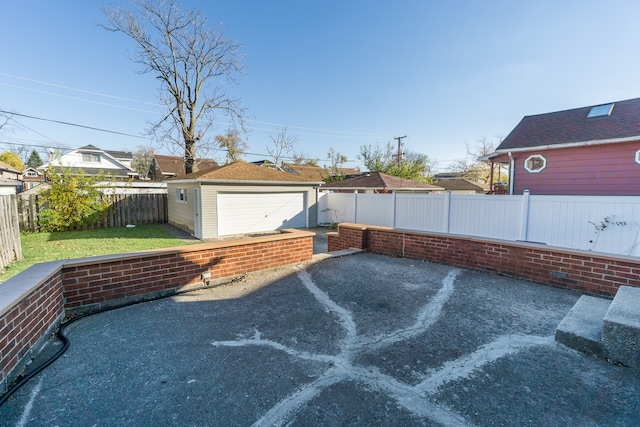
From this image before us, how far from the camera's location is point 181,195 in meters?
13.0

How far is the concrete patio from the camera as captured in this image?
190cm

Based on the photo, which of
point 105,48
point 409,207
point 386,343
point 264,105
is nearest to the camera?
point 386,343

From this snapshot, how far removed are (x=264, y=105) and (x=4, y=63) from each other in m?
15.6

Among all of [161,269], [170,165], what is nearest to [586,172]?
[161,269]

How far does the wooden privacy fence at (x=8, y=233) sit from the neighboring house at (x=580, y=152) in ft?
48.6

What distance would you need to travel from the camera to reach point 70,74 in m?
17.3

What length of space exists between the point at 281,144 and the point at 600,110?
25849 mm

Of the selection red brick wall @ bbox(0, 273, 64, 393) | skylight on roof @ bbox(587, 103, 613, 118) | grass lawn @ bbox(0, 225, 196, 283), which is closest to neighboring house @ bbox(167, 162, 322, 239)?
grass lawn @ bbox(0, 225, 196, 283)

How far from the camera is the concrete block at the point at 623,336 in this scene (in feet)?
7.87

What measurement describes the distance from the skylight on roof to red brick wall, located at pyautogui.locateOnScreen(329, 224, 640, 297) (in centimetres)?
896

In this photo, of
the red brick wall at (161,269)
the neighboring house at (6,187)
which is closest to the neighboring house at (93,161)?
the neighboring house at (6,187)

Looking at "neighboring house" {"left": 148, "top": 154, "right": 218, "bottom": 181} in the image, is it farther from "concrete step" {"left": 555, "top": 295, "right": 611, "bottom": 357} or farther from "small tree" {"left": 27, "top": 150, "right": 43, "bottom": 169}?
"small tree" {"left": 27, "top": 150, "right": 43, "bottom": 169}

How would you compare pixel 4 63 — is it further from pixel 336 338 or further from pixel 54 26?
pixel 336 338

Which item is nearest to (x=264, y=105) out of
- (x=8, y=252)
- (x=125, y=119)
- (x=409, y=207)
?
(x=125, y=119)
